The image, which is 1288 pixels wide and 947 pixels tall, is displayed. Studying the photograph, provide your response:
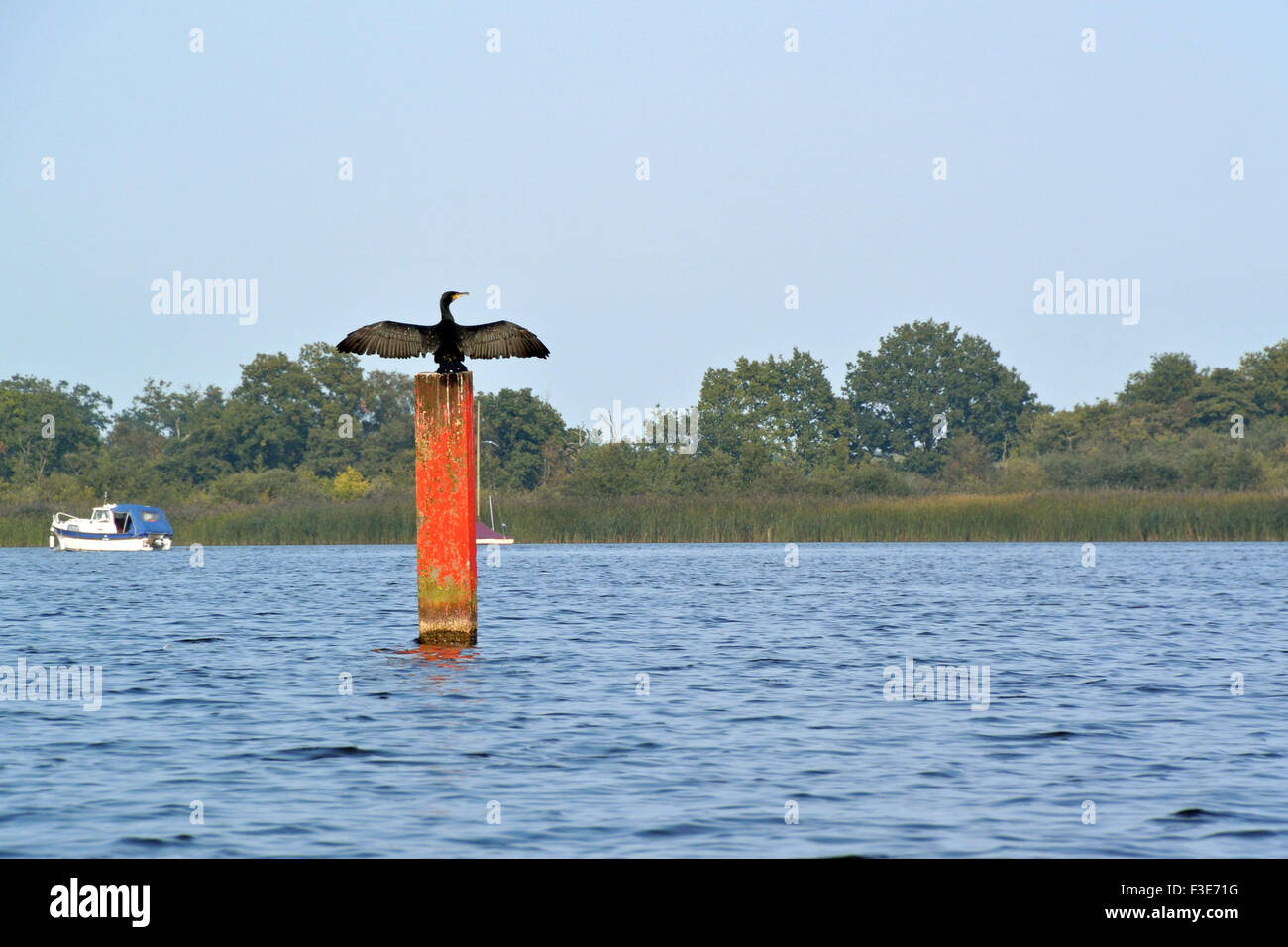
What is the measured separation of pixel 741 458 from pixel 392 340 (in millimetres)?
67601

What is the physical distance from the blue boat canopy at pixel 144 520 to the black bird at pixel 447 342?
44.2 meters

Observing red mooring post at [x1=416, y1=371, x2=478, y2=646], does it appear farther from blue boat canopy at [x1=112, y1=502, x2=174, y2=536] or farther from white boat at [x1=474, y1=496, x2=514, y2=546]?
blue boat canopy at [x1=112, y1=502, x2=174, y2=536]

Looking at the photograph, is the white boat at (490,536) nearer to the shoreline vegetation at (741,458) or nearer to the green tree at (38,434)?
the shoreline vegetation at (741,458)

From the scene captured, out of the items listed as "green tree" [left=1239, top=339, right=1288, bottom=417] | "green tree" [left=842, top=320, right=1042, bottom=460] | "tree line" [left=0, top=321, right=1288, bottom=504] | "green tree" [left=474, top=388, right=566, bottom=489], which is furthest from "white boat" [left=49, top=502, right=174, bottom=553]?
"green tree" [left=1239, top=339, right=1288, bottom=417]

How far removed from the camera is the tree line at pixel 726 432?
2968 inches

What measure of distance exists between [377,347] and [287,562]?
104 feet

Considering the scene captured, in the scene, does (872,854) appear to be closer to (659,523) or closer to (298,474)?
(659,523)

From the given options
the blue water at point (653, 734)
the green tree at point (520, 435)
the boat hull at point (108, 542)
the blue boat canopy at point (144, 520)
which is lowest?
the blue water at point (653, 734)

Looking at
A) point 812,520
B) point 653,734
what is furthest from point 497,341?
point 812,520

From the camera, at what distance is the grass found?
48.9 m

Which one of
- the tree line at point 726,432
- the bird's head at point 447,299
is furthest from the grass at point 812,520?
the bird's head at point 447,299

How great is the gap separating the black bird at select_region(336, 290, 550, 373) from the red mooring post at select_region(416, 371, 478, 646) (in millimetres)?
338

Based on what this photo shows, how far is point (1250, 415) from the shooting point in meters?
86.8
